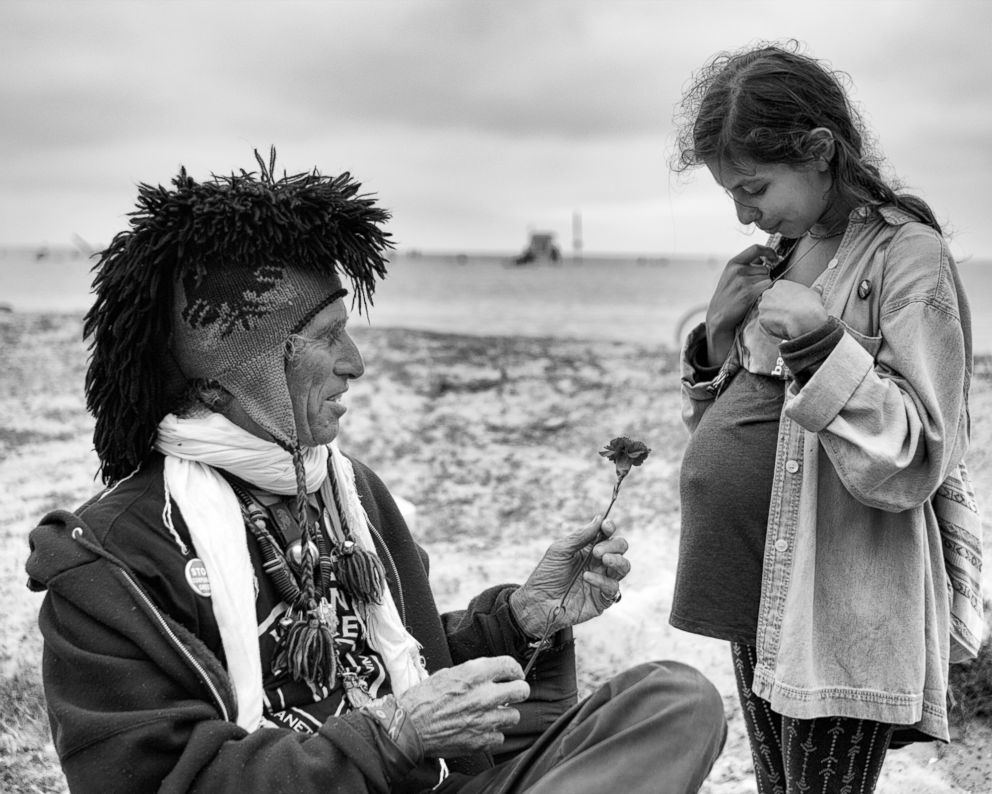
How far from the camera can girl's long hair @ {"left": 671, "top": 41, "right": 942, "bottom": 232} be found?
7.74 ft

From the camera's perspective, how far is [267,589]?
2.16 metres

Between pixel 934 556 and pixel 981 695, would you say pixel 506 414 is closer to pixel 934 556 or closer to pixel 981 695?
pixel 981 695

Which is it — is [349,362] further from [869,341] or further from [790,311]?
[869,341]

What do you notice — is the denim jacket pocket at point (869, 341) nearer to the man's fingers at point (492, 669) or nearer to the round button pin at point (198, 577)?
the man's fingers at point (492, 669)

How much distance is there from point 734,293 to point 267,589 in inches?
57.6

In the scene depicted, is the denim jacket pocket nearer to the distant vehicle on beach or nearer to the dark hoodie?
the dark hoodie

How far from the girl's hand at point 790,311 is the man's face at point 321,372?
98 centimetres

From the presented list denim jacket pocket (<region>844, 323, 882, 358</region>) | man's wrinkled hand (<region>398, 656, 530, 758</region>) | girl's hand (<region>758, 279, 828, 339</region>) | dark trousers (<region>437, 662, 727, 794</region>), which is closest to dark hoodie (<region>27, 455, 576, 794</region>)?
man's wrinkled hand (<region>398, 656, 530, 758</region>)

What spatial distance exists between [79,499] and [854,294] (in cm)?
567

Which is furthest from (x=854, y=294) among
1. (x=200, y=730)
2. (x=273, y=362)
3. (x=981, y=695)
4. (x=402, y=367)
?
(x=402, y=367)

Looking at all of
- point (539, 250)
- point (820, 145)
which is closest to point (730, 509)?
point (820, 145)

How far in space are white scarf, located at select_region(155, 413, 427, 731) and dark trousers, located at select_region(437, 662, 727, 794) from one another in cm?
55

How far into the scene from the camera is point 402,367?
1140 cm

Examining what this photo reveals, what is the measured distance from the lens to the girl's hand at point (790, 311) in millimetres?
2199
